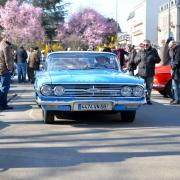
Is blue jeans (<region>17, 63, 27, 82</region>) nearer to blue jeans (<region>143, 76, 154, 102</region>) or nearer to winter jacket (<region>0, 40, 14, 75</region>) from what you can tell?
blue jeans (<region>143, 76, 154, 102</region>)

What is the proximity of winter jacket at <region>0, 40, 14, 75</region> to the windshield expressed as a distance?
3.58 feet

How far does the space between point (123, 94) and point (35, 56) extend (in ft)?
43.6

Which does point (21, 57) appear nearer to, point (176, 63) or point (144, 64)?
point (144, 64)

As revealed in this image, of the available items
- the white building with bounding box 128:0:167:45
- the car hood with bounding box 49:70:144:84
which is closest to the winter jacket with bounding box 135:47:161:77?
the car hood with bounding box 49:70:144:84

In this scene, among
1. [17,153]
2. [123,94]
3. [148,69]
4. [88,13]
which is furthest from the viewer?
[88,13]

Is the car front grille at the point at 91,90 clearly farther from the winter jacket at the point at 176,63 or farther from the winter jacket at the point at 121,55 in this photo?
the winter jacket at the point at 121,55

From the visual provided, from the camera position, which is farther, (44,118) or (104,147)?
(44,118)

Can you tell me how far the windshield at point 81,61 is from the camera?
39.1 feet

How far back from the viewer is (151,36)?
11800cm

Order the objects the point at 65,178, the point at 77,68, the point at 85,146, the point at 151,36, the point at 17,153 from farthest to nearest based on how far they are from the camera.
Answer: the point at 151,36 < the point at 77,68 < the point at 85,146 < the point at 17,153 < the point at 65,178

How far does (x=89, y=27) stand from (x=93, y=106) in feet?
202

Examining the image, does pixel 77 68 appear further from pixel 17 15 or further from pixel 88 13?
pixel 88 13

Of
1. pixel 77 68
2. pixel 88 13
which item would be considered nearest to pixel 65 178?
pixel 77 68

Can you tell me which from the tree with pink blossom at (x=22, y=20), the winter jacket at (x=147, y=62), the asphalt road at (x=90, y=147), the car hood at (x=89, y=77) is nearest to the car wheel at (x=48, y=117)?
the asphalt road at (x=90, y=147)
